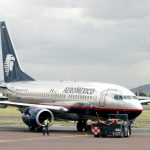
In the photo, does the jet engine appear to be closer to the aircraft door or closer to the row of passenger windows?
the row of passenger windows

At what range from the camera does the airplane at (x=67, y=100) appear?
50438 millimetres

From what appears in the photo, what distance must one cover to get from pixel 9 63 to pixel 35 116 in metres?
12.7

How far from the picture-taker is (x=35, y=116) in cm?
5212

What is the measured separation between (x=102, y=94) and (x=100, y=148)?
16.9 metres

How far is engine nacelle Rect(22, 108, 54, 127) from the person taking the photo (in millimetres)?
52219

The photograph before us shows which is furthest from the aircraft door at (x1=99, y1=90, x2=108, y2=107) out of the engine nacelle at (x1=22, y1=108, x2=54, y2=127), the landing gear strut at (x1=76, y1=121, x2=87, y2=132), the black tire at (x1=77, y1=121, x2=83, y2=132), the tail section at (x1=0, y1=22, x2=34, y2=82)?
the tail section at (x1=0, y1=22, x2=34, y2=82)

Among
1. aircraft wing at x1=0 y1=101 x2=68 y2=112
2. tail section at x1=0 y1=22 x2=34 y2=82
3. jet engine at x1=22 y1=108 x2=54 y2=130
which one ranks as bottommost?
jet engine at x1=22 y1=108 x2=54 y2=130

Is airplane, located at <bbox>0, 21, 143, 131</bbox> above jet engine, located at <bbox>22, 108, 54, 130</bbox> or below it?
above

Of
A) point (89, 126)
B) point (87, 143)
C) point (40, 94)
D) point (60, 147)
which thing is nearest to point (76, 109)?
point (89, 126)

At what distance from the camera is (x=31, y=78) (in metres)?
62.1

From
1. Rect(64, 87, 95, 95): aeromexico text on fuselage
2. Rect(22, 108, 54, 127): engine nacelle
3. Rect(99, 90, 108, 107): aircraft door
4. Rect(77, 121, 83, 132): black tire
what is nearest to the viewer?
Rect(99, 90, 108, 107): aircraft door

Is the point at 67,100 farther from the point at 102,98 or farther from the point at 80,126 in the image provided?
the point at 102,98

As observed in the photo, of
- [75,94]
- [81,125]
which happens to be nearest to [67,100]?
[75,94]

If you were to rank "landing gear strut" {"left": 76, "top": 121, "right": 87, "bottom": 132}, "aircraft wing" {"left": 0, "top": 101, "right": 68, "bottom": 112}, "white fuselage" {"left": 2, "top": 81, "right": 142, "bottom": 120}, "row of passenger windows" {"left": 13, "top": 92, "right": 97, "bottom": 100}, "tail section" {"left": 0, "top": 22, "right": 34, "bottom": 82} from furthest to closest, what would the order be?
"tail section" {"left": 0, "top": 22, "right": 34, "bottom": 82}
"landing gear strut" {"left": 76, "top": 121, "right": 87, "bottom": 132}
"aircraft wing" {"left": 0, "top": 101, "right": 68, "bottom": 112}
"row of passenger windows" {"left": 13, "top": 92, "right": 97, "bottom": 100}
"white fuselage" {"left": 2, "top": 81, "right": 142, "bottom": 120}
